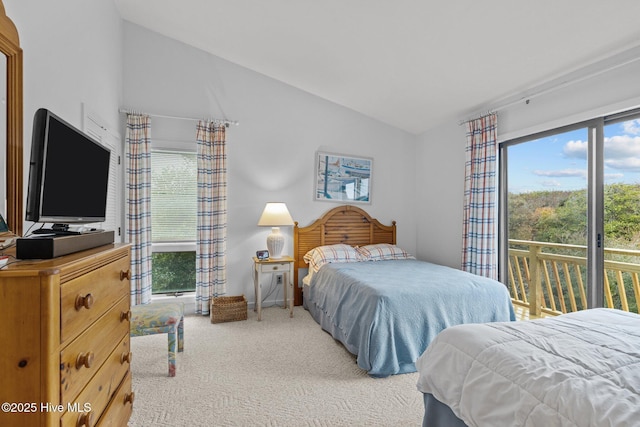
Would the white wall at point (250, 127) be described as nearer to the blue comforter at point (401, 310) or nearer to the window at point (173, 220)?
the window at point (173, 220)

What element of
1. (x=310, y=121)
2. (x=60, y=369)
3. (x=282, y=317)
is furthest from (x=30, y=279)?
(x=310, y=121)

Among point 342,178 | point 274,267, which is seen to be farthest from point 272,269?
point 342,178

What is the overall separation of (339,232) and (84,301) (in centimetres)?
339

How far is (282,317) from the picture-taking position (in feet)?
11.6

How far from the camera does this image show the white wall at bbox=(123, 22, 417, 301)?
349 centimetres

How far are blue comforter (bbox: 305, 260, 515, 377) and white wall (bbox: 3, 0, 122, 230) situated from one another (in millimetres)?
2223

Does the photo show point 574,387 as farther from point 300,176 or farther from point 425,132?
point 425,132

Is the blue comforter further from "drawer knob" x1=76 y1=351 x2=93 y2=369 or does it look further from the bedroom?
"drawer knob" x1=76 y1=351 x2=93 y2=369

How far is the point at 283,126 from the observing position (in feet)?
13.1

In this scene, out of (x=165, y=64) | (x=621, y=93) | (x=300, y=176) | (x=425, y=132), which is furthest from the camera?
(x=425, y=132)

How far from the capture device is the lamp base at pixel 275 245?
3.63 meters

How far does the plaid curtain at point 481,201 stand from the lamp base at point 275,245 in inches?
83.2

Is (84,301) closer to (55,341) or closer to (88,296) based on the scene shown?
(88,296)

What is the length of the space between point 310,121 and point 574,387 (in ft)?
12.2
